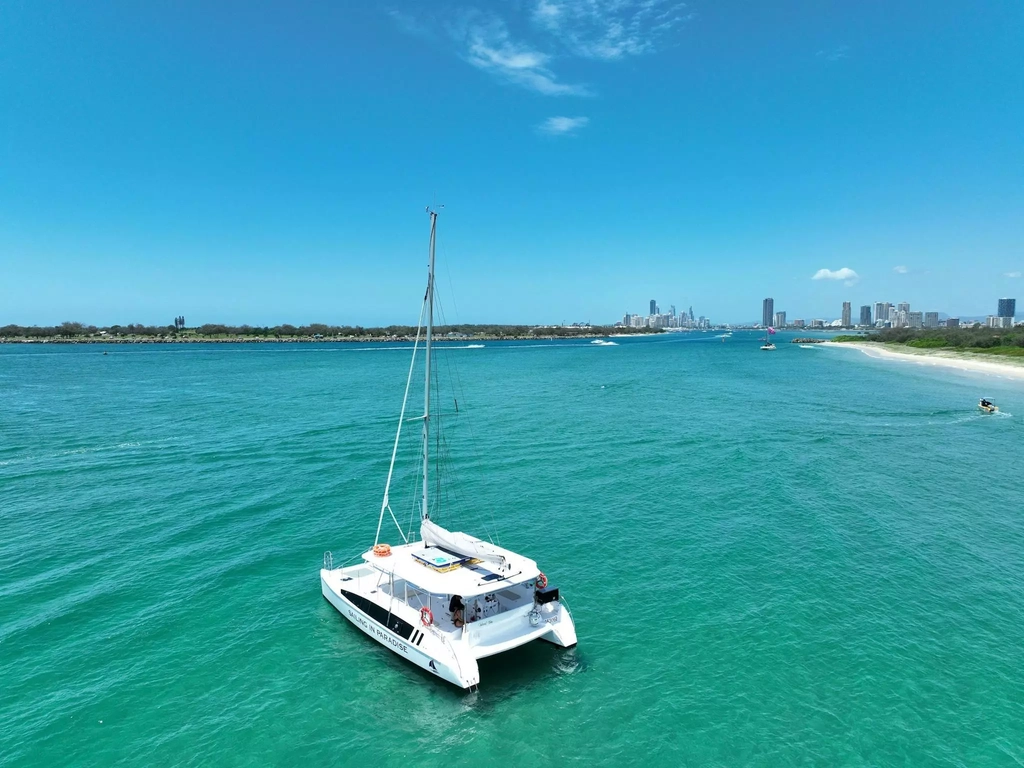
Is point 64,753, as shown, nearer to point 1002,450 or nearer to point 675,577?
point 675,577

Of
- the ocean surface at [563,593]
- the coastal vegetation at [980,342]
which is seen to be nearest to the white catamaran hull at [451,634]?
the ocean surface at [563,593]

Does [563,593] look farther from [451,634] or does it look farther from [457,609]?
[451,634]

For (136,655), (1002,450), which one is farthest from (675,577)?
(1002,450)

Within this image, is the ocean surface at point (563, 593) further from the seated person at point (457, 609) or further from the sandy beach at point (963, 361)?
the sandy beach at point (963, 361)

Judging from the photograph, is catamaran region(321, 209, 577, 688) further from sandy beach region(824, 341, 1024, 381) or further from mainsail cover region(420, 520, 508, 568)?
sandy beach region(824, 341, 1024, 381)

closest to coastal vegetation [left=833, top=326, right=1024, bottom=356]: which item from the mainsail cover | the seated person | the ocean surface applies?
the ocean surface

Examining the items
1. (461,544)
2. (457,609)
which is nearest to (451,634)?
(457,609)
